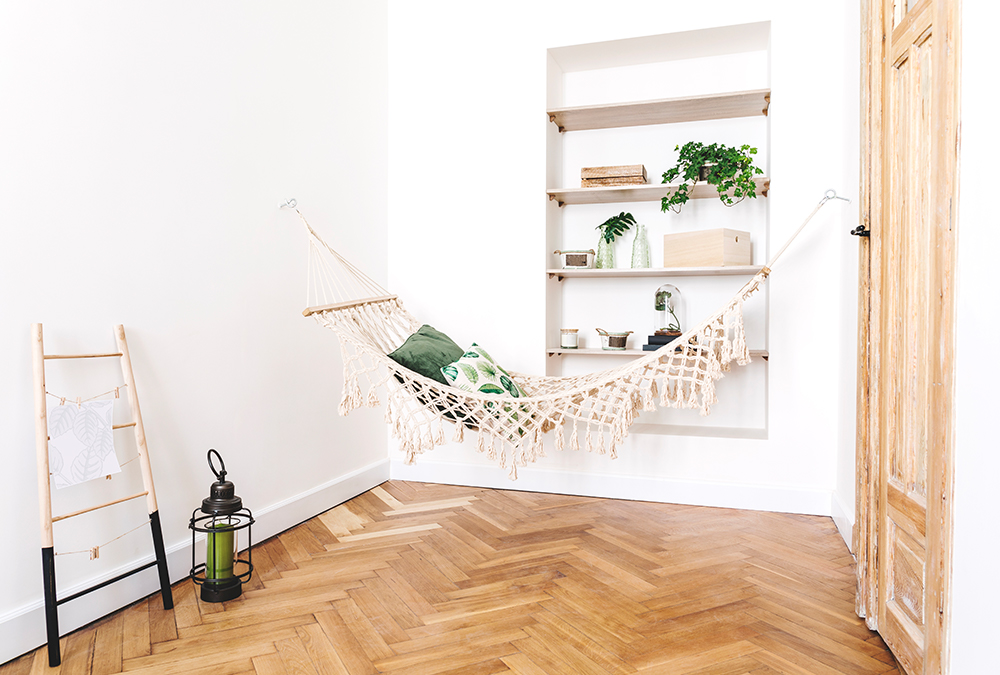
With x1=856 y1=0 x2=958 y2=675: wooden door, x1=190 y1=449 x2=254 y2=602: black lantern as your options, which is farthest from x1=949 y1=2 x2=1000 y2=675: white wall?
x1=190 y1=449 x2=254 y2=602: black lantern

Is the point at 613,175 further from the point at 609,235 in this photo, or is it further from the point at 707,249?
the point at 707,249

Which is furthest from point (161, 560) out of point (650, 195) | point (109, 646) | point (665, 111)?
point (665, 111)

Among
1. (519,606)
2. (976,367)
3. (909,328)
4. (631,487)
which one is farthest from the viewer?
(631,487)

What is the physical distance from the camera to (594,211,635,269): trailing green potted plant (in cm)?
311

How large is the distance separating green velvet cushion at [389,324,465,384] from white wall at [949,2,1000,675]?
162cm

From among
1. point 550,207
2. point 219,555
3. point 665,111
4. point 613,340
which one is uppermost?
point 665,111

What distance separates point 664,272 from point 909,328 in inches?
57.1

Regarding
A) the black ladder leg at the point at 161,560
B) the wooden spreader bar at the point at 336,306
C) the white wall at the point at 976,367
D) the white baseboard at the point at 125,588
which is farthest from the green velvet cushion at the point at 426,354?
the white wall at the point at 976,367

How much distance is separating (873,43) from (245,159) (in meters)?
1.94

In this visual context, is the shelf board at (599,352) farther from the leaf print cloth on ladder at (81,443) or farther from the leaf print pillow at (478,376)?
the leaf print cloth on ladder at (81,443)

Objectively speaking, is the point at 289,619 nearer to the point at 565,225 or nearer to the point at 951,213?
the point at 951,213

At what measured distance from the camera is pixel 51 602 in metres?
1.52

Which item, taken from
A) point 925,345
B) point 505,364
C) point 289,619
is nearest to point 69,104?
point 289,619

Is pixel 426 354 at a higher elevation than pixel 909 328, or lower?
lower
